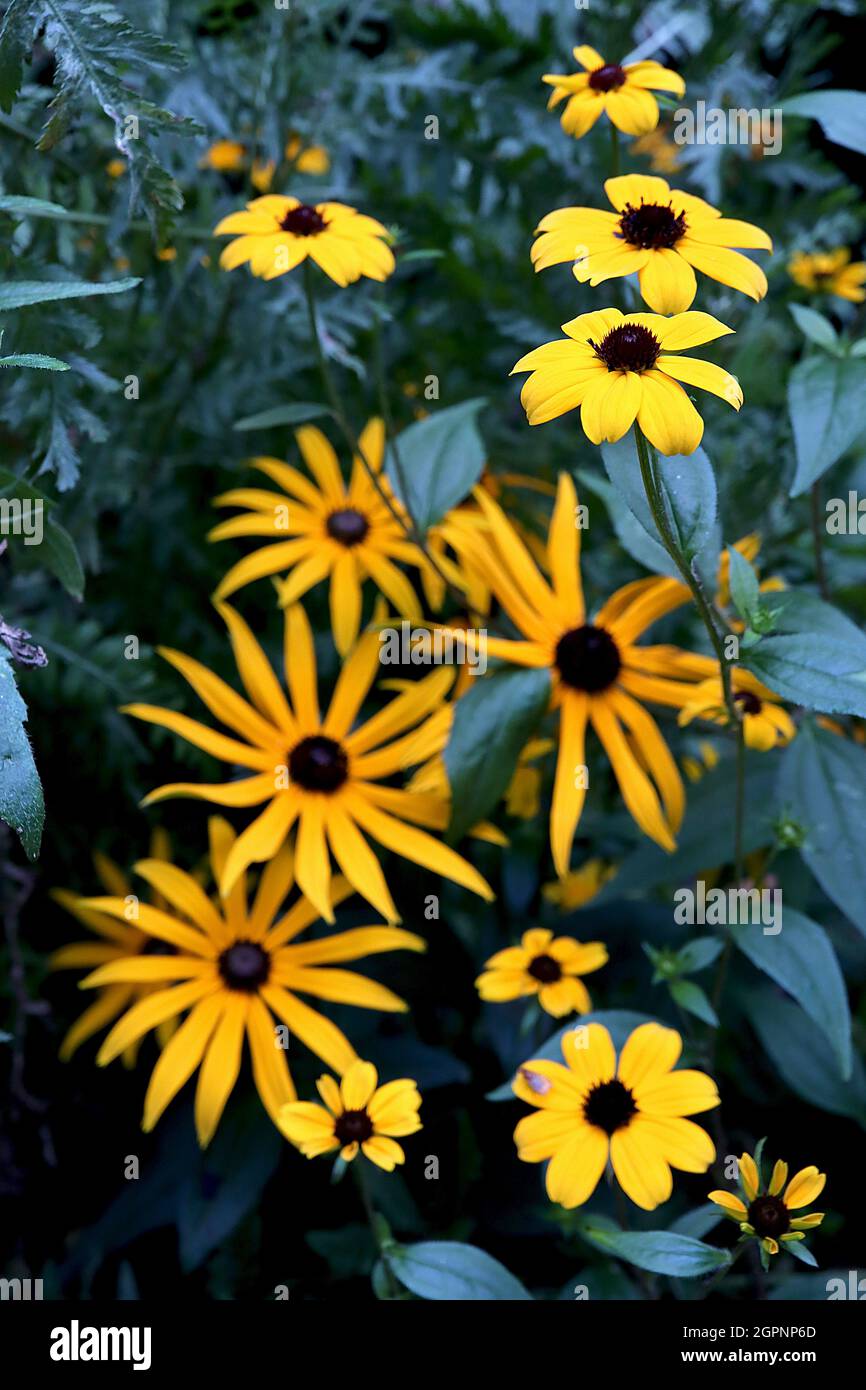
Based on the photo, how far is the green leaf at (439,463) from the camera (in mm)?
1008

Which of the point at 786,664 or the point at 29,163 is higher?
the point at 29,163

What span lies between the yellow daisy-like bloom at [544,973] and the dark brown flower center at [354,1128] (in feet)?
0.47

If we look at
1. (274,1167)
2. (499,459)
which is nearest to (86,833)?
(274,1167)

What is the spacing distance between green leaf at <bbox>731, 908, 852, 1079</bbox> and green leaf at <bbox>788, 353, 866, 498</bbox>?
0.89ft

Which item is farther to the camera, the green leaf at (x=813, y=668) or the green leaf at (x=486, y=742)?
the green leaf at (x=486, y=742)

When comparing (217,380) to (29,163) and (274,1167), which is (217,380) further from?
(274,1167)

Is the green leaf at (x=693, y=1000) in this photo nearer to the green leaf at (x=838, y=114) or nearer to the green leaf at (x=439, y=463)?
the green leaf at (x=439, y=463)

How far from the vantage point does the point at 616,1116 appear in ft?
2.40

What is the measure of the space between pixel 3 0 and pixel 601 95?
39 centimetres

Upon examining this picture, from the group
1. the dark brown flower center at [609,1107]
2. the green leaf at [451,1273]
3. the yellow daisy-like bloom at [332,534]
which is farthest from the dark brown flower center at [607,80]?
the green leaf at [451,1273]

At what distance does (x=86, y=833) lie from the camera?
1.14m

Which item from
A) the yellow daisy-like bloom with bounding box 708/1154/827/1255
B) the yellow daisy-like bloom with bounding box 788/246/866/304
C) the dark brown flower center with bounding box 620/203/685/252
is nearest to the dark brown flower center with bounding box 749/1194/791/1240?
the yellow daisy-like bloom with bounding box 708/1154/827/1255

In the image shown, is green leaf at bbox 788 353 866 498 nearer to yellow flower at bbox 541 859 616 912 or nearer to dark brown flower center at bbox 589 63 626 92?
dark brown flower center at bbox 589 63 626 92

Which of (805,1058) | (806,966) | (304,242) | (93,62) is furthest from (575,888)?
(93,62)
